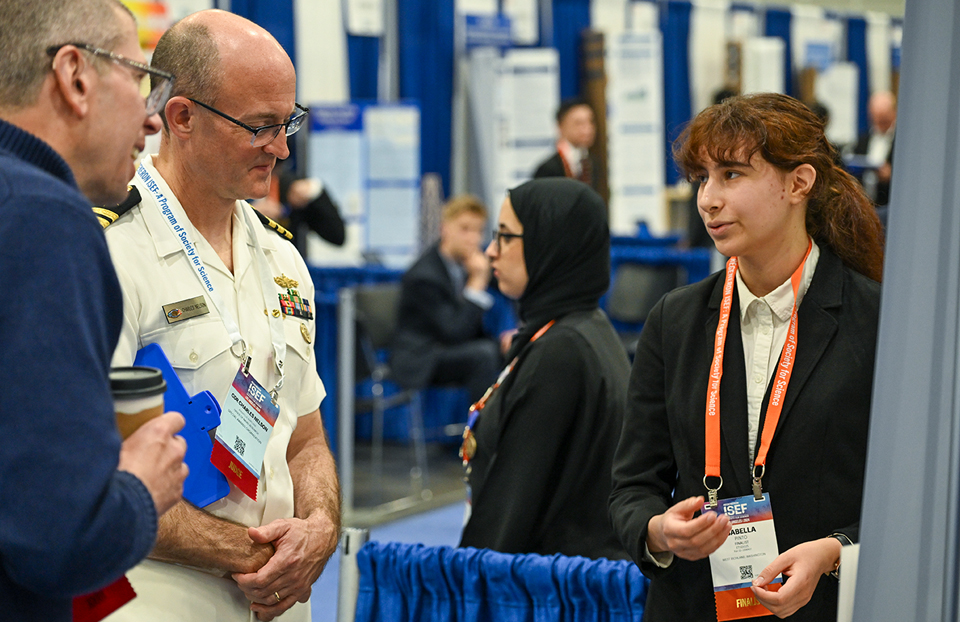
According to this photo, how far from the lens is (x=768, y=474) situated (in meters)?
1.68

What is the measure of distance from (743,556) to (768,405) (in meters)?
0.26

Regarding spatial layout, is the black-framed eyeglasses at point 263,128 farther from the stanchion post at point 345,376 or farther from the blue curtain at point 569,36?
the blue curtain at point 569,36

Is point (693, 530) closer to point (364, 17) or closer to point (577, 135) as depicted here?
point (577, 135)

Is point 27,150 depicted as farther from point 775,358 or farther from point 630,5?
point 630,5

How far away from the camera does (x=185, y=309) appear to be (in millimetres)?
1676

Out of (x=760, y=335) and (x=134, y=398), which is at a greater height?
(x=134, y=398)

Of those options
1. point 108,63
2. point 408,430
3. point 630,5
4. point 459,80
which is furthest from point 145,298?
point 630,5

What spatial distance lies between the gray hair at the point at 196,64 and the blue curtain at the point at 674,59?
32.0ft

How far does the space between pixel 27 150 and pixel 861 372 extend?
1.29m

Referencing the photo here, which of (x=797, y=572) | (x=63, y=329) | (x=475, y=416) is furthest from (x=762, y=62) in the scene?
(x=63, y=329)

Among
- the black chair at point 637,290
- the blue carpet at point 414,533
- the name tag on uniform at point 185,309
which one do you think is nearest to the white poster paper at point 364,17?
the black chair at point 637,290

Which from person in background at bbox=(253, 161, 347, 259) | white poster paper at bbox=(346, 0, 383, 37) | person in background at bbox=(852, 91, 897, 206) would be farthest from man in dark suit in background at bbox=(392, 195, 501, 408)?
person in background at bbox=(852, 91, 897, 206)

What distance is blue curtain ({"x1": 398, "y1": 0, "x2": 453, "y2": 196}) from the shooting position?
29.7 ft

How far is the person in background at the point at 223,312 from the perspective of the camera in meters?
1.65
